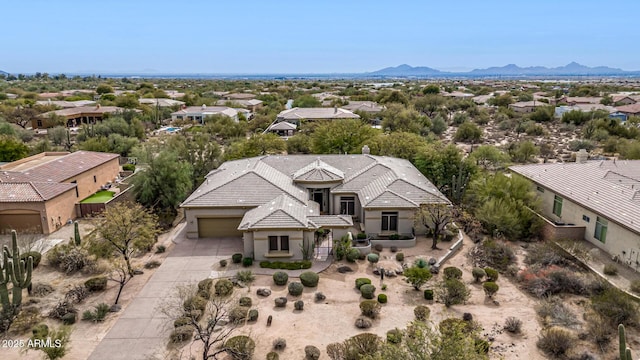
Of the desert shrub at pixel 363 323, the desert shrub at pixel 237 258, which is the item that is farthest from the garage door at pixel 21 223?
the desert shrub at pixel 363 323

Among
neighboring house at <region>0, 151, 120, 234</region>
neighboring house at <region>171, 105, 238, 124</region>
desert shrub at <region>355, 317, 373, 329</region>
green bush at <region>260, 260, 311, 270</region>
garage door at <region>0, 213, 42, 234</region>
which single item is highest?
neighboring house at <region>171, 105, 238, 124</region>

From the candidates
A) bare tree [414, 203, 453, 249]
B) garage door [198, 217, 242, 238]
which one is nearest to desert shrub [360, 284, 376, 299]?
bare tree [414, 203, 453, 249]

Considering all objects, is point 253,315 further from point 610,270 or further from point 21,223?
point 21,223

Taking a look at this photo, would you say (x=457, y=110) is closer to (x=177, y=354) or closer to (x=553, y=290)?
(x=553, y=290)

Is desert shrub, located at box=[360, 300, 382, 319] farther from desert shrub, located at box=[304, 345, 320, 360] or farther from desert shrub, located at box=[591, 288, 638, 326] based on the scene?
desert shrub, located at box=[591, 288, 638, 326]

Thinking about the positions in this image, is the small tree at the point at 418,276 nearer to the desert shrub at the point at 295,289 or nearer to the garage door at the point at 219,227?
the desert shrub at the point at 295,289
